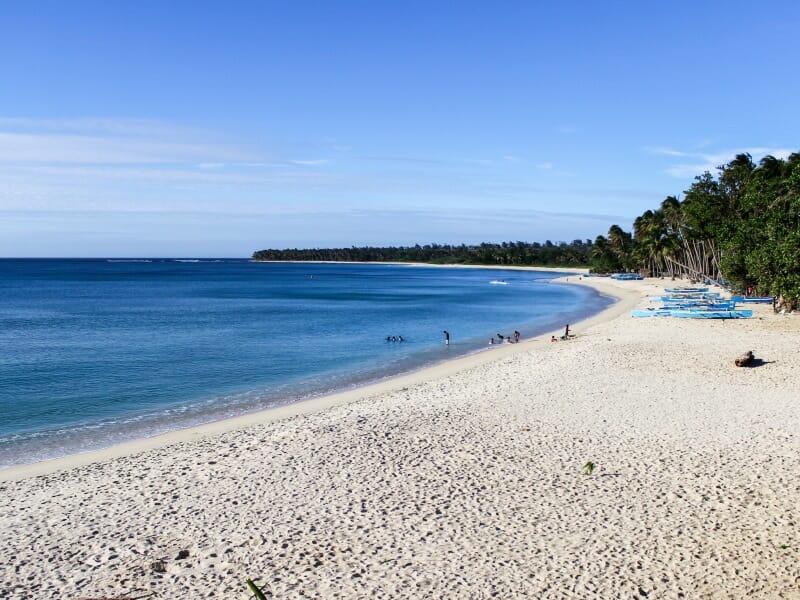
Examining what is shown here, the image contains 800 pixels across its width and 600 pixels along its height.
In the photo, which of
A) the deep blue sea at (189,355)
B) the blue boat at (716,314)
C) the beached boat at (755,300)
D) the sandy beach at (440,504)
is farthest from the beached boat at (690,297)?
the sandy beach at (440,504)

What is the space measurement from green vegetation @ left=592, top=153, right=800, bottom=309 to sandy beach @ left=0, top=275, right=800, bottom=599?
895 centimetres

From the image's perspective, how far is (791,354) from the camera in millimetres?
20031

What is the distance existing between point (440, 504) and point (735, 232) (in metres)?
35.5

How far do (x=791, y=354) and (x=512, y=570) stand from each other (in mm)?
17432

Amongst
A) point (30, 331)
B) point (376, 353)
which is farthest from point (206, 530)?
point (30, 331)

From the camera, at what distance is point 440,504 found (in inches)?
358

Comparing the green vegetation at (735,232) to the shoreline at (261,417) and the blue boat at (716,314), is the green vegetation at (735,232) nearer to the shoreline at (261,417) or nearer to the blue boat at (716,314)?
the blue boat at (716,314)

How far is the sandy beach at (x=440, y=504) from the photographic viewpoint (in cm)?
707

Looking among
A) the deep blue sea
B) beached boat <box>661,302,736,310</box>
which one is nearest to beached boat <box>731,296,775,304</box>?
beached boat <box>661,302,736,310</box>

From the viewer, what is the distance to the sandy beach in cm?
707

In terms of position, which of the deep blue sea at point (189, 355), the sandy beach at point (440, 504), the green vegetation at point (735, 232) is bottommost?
the deep blue sea at point (189, 355)

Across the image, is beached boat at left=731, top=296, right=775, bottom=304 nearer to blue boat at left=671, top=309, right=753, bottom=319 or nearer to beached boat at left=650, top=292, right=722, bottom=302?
beached boat at left=650, top=292, right=722, bottom=302

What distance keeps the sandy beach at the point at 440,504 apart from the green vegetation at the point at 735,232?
29.4ft

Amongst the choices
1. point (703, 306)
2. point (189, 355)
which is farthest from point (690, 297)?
point (189, 355)
